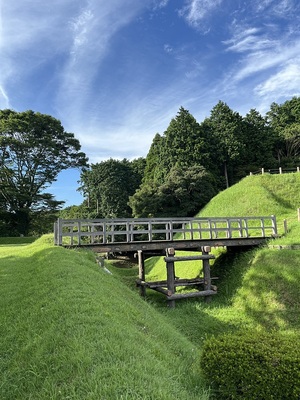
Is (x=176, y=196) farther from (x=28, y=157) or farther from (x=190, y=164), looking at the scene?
(x=28, y=157)

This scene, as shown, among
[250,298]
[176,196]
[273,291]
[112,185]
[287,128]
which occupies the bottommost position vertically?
[250,298]

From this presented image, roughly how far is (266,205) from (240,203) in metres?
2.50

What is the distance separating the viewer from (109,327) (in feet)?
15.8

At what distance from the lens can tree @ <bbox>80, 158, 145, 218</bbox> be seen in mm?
47906

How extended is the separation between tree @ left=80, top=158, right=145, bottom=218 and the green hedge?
139 feet

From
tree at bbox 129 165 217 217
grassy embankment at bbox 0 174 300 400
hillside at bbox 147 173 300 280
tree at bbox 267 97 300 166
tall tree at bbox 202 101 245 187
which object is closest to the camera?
grassy embankment at bbox 0 174 300 400

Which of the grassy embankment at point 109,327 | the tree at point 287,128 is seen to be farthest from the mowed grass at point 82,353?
the tree at point 287,128

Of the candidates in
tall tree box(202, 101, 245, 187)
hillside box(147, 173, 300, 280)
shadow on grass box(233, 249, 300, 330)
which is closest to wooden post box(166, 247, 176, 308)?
shadow on grass box(233, 249, 300, 330)

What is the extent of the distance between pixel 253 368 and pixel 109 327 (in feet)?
7.33

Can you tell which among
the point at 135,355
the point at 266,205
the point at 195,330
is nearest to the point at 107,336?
the point at 135,355

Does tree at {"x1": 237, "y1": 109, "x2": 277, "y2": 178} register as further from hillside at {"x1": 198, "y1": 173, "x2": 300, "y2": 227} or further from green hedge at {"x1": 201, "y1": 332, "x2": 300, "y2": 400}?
green hedge at {"x1": 201, "y1": 332, "x2": 300, "y2": 400}

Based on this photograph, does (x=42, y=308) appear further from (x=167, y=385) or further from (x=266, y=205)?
(x=266, y=205)

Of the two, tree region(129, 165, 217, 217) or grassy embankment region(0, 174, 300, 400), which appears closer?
grassy embankment region(0, 174, 300, 400)

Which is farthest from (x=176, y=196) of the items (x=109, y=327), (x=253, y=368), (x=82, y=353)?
(x=82, y=353)
